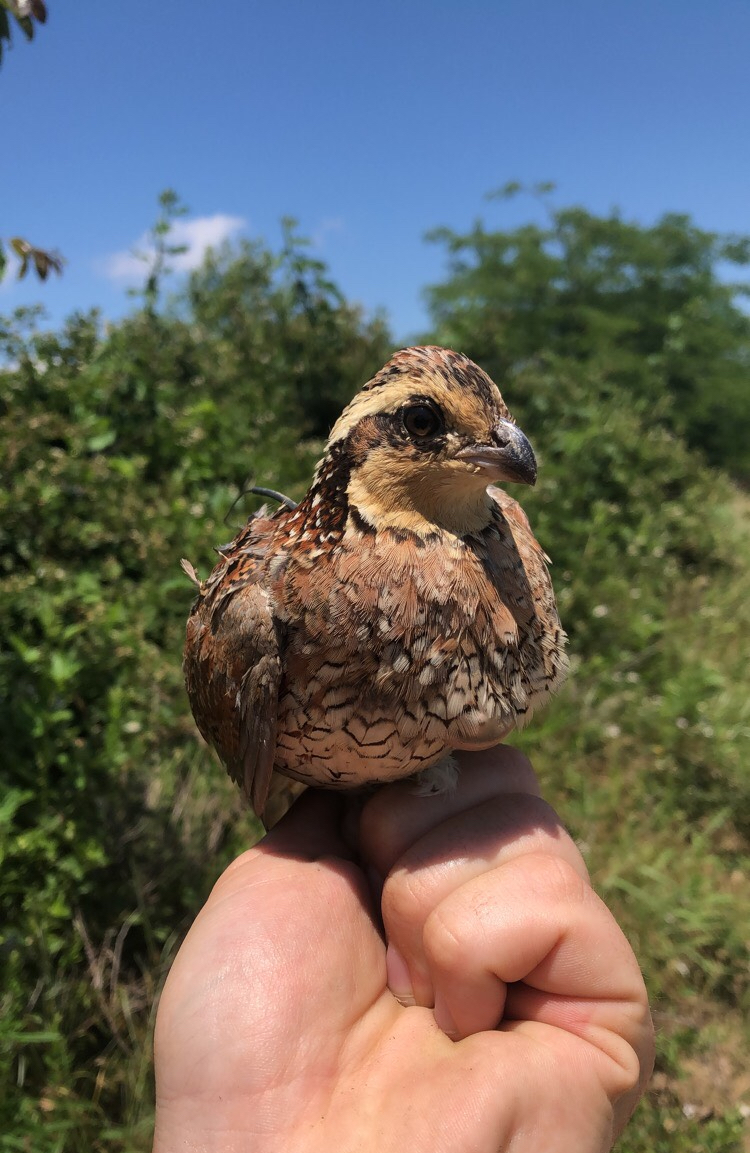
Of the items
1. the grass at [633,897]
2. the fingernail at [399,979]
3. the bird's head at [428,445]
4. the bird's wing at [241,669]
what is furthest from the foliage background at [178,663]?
the bird's head at [428,445]

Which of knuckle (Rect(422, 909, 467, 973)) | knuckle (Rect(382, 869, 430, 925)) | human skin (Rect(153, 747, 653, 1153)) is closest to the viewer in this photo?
human skin (Rect(153, 747, 653, 1153))

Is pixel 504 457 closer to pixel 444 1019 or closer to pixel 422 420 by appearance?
pixel 422 420

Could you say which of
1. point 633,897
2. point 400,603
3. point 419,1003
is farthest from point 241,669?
point 633,897

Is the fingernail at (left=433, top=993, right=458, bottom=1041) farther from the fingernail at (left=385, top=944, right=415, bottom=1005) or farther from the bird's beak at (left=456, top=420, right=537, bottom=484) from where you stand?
the bird's beak at (left=456, top=420, right=537, bottom=484)

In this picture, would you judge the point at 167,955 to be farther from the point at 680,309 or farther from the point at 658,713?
the point at 680,309

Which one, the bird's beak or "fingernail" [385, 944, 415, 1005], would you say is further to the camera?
"fingernail" [385, 944, 415, 1005]

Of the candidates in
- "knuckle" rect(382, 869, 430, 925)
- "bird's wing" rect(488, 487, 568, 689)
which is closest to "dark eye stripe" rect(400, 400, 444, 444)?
"bird's wing" rect(488, 487, 568, 689)
